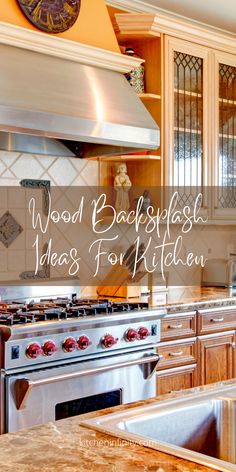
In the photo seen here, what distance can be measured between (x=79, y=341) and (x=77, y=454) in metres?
1.63

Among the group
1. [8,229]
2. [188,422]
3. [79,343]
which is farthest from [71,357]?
[188,422]

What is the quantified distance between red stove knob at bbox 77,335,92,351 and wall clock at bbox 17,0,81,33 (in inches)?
53.3

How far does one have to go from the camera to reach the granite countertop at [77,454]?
1.01 meters

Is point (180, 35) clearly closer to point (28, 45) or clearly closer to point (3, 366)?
point (28, 45)

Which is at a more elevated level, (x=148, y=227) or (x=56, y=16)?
(x=56, y=16)

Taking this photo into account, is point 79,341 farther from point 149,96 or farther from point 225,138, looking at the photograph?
point 225,138

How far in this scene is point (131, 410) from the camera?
1.34m

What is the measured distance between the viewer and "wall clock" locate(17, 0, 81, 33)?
2.69 metres

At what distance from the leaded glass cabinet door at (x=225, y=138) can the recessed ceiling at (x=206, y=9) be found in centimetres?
22

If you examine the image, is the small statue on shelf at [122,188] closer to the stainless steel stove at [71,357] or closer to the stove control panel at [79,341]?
the stainless steel stove at [71,357]

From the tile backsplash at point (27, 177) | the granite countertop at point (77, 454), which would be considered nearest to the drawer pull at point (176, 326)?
the tile backsplash at point (27, 177)

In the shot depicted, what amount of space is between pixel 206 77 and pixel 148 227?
3.36ft

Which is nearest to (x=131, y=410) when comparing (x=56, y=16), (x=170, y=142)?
(x=56, y=16)

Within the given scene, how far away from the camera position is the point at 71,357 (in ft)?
8.87
